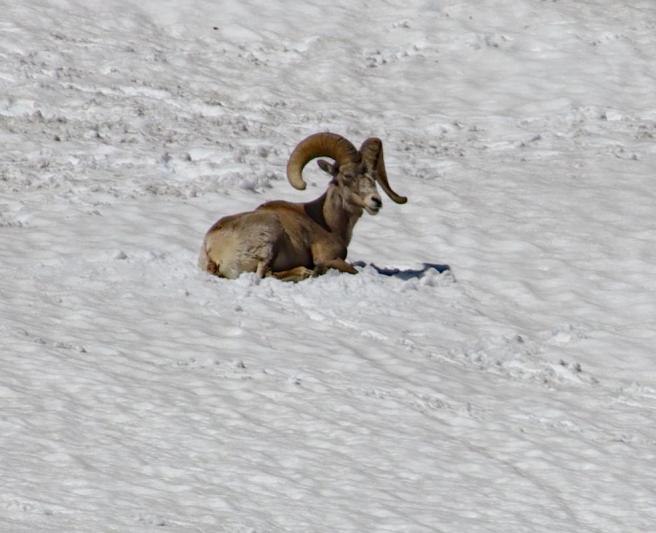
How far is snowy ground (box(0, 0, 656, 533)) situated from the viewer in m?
11.5

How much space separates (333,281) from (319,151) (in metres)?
1.65

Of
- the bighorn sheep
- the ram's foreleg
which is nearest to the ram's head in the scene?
the bighorn sheep

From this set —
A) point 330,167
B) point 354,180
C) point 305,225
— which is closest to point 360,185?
point 354,180

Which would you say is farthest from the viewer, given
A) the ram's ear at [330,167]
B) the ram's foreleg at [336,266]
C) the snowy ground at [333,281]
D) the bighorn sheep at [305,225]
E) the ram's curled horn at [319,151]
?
the ram's ear at [330,167]

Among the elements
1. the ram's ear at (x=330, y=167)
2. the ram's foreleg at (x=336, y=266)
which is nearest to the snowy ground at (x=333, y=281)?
the ram's foreleg at (x=336, y=266)

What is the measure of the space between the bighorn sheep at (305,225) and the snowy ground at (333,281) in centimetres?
34

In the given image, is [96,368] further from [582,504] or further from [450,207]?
[450,207]

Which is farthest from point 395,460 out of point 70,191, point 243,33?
point 243,33

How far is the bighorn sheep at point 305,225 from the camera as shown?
1641 centimetres

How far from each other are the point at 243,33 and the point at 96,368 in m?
13.9

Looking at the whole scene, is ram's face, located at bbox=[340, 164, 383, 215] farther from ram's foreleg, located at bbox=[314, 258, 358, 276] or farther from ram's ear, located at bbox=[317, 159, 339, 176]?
ram's foreleg, located at bbox=[314, 258, 358, 276]

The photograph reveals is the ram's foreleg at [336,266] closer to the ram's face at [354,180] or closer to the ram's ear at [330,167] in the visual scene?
the ram's face at [354,180]

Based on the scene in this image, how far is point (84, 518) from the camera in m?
10.1

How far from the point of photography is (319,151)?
17.5 m
